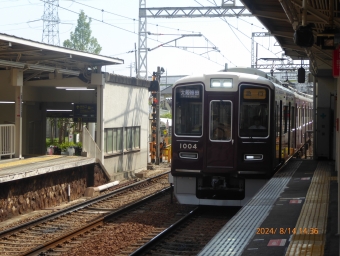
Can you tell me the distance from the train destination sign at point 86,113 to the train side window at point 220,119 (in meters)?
7.58

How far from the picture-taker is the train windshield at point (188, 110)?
11281 mm

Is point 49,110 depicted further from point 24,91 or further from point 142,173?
point 142,173

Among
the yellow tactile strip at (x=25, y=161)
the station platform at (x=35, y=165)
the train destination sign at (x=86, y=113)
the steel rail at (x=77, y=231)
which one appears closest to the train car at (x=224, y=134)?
the steel rail at (x=77, y=231)

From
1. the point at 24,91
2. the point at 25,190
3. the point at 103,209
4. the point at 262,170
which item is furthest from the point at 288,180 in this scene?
the point at 24,91

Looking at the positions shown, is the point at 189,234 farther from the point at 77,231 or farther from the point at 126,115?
the point at 126,115

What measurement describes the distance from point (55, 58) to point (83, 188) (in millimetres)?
3665

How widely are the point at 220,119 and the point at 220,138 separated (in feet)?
1.20

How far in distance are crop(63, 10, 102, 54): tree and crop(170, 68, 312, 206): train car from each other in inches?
2049

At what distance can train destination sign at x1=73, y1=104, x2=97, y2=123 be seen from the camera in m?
18.2

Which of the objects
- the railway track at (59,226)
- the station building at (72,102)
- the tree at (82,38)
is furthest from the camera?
the tree at (82,38)

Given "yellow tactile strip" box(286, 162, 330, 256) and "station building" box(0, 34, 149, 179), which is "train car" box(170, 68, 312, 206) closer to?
"yellow tactile strip" box(286, 162, 330, 256)

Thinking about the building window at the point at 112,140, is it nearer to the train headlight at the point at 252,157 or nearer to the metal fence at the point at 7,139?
the metal fence at the point at 7,139

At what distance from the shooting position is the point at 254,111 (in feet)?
37.0
